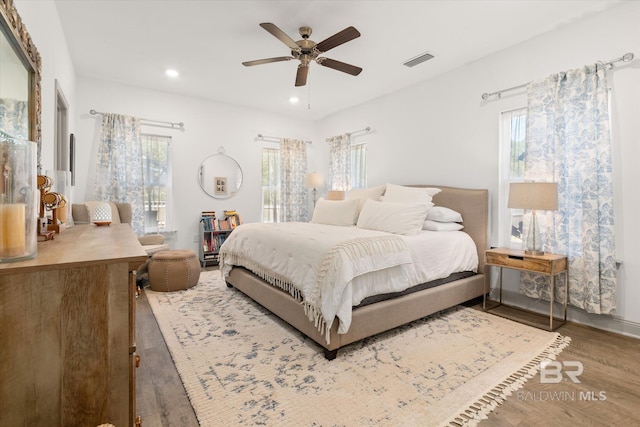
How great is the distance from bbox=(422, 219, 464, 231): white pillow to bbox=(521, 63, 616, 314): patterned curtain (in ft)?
2.79

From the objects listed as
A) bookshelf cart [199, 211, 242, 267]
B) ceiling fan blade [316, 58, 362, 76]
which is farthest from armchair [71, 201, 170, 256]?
ceiling fan blade [316, 58, 362, 76]

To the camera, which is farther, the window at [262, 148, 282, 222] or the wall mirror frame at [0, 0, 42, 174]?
the window at [262, 148, 282, 222]

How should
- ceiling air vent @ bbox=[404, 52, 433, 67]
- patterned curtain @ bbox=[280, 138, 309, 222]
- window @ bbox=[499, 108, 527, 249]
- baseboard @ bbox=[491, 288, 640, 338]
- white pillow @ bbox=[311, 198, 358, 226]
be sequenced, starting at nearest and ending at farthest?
1. baseboard @ bbox=[491, 288, 640, 338]
2. window @ bbox=[499, 108, 527, 249]
3. ceiling air vent @ bbox=[404, 52, 433, 67]
4. white pillow @ bbox=[311, 198, 358, 226]
5. patterned curtain @ bbox=[280, 138, 309, 222]

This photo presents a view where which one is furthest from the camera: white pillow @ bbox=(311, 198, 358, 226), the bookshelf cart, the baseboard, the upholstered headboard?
the bookshelf cart

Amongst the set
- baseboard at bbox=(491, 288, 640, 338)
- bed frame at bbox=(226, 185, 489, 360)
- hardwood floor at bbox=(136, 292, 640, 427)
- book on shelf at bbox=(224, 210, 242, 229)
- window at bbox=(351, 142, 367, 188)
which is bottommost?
hardwood floor at bbox=(136, 292, 640, 427)

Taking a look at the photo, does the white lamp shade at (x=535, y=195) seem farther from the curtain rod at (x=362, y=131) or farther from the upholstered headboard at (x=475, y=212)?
the curtain rod at (x=362, y=131)

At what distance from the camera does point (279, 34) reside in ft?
8.73

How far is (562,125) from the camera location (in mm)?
2916

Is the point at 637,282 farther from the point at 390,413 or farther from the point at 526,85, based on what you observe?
the point at 390,413

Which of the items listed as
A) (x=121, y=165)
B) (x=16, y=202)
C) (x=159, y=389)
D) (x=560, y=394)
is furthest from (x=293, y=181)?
(x=16, y=202)

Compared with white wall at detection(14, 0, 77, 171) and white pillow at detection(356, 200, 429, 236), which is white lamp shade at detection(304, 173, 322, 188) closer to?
white pillow at detection(356, 200, 429, 236)

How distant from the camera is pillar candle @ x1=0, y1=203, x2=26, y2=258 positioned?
0.88m

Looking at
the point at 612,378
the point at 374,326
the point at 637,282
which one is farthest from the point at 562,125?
the point at 374,326

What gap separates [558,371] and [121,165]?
540 cm
